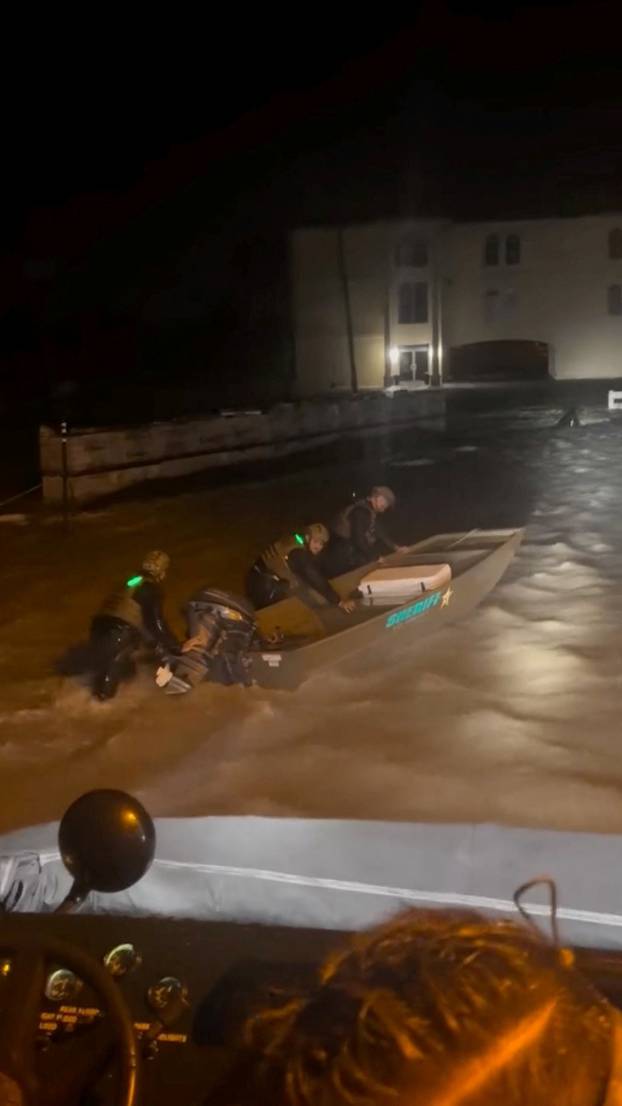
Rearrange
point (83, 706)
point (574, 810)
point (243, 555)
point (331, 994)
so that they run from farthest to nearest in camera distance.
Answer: point (243, 555), point (83, 706), point (574, 810), point (331, 994)

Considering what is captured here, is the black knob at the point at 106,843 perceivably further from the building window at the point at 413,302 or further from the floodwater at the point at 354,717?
the building window at the point at 413,302

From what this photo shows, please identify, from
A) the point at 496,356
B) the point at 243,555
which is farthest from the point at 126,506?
the point at 496,356

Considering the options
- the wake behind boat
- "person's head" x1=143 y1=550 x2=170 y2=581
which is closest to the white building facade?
the wake behind boat

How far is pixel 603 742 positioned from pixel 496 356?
3619cm

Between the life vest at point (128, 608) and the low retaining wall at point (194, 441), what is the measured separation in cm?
803

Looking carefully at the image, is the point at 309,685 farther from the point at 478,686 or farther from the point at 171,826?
the point at 171,826

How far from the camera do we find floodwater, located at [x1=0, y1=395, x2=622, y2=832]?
602cm

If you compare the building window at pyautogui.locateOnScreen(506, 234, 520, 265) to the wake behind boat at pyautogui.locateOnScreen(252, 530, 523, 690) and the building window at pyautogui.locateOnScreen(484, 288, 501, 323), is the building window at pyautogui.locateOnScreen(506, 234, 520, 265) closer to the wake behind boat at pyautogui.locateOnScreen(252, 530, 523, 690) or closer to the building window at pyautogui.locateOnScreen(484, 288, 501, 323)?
the building window at pyautogui.locateOnScreen(484, 288, 501, 323)

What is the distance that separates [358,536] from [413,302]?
1288 inches

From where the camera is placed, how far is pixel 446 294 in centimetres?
4175

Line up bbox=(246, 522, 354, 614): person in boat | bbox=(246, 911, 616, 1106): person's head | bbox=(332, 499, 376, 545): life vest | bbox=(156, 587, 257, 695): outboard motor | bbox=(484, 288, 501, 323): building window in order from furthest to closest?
bbox=(484, 288, 501, 323): building window < bbox=(332, 499, 376, 545): life vest < bbox=(246, 522, 354, 614): person in boat < bbox=(156, 587, 257, 695): outboard motor < bbox=(246, 911, 616, 1106): person's head

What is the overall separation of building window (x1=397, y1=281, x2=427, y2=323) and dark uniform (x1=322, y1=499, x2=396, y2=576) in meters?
31.9

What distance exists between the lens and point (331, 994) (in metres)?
1.62

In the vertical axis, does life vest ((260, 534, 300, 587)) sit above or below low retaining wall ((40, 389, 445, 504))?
below
